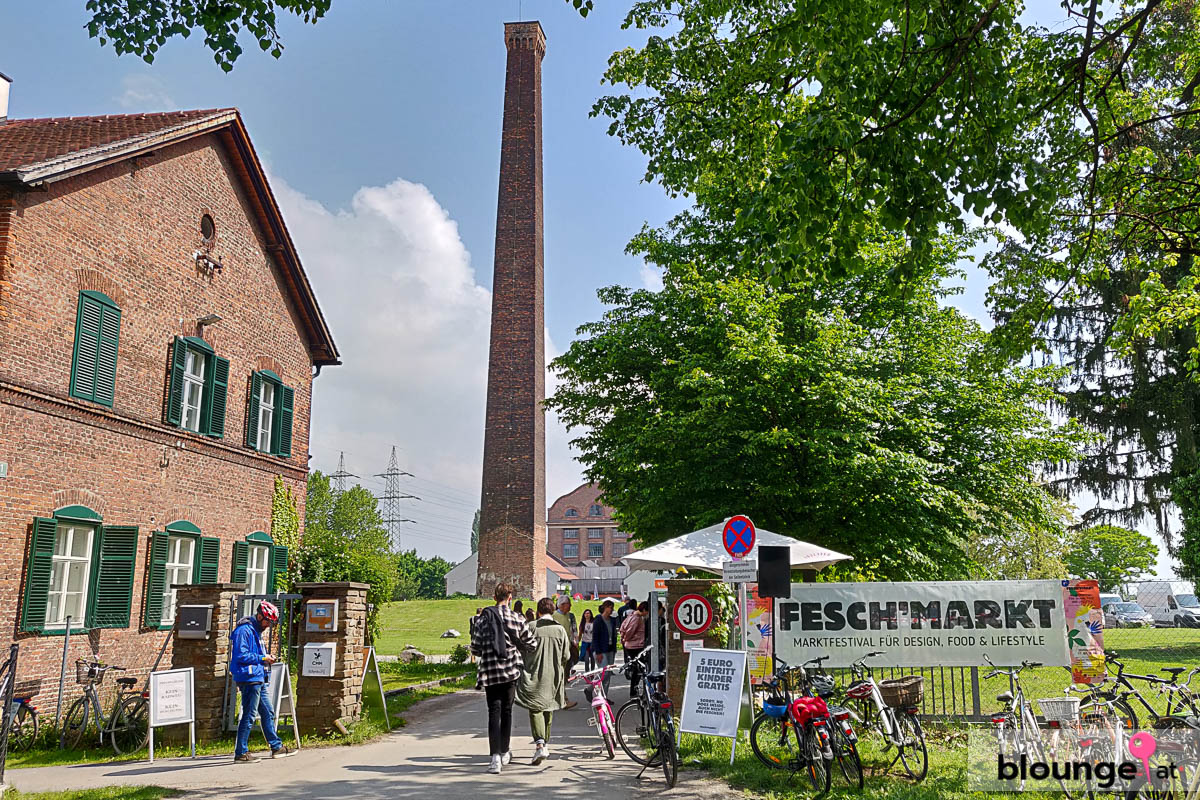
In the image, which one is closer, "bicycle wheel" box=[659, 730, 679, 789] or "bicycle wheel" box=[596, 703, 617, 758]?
"bicycle wheel" box=[659, 730, 679, 789]

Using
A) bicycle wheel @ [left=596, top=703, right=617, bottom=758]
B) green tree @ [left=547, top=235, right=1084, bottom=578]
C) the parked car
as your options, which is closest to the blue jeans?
bicycle wheel @ [left=596, top=703, right=617, bottom=758]

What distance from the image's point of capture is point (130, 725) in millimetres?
11523

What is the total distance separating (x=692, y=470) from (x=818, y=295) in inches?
237

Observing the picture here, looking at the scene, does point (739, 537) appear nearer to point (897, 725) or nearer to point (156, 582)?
point (897, 725)

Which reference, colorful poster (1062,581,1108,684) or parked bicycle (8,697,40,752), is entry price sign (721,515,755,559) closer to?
colorful poster (1062,581,1108,684)

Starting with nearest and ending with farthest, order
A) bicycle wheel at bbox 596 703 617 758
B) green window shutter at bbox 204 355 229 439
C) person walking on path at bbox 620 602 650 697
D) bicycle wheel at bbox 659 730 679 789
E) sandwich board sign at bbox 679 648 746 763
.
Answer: bicycle wheel at bbox 659 730 679 789 < sandwich board sign at bbox 679 648 746 763 < bicycle wheel at bbox 596 703 617 758 < person walking on path at bbox 620 602 650 697 < green window shutter at bbox 204 355 229 439

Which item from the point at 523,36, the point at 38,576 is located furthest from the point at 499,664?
the point at 523,36

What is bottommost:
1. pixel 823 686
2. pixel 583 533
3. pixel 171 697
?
pixel 171 697

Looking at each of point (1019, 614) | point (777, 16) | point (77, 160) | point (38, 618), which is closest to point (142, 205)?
point (77, 160)

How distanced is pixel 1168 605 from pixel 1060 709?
4683cm

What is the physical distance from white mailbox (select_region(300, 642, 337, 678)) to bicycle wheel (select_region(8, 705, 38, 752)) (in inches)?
146

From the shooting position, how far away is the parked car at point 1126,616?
4712 centimetres

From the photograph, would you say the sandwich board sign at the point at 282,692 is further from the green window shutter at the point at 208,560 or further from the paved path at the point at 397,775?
the green window shutter at the point at 208,560

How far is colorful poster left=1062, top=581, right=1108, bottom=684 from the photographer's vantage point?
12.3 metres
